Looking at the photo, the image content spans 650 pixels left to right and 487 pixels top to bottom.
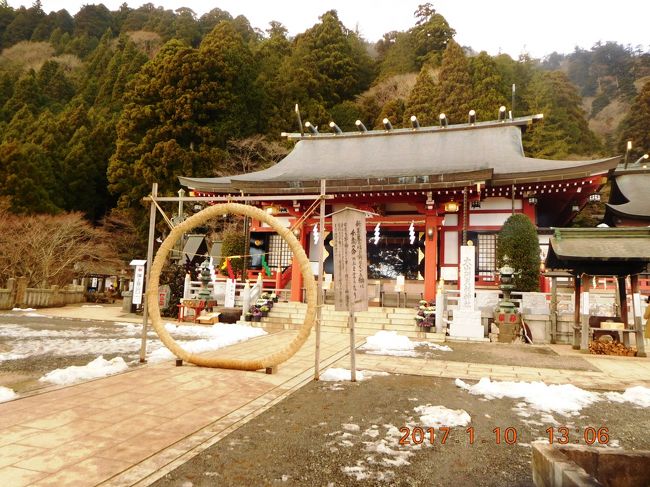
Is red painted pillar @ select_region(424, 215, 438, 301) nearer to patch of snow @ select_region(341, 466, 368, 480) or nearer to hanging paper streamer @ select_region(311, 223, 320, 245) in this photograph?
hanging paper streamer @ select_region(311, 223, 320, 245)

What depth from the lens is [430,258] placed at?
1380 cm

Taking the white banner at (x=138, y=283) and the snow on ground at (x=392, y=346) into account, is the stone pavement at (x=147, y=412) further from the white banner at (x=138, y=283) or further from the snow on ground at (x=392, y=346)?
the white banner at (x=138, y=283)

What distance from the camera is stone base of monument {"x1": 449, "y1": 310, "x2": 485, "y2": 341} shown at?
35.6 feet

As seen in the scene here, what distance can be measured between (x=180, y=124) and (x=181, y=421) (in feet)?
93.6

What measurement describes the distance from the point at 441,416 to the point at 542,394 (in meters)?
1.76

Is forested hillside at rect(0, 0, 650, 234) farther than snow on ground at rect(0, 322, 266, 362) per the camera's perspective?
Yes

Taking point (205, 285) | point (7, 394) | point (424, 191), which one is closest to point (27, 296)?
point (205, 285)

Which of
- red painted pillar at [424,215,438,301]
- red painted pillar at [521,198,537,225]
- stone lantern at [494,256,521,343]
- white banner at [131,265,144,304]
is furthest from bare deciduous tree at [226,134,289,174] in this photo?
stone lantern at [494,256,521,343]

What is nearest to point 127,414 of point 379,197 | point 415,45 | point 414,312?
point 414,312

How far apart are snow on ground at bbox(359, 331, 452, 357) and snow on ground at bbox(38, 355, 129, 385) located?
Result: 15.7 ft

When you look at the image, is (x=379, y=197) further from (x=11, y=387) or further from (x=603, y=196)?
(x=603, y=196)
